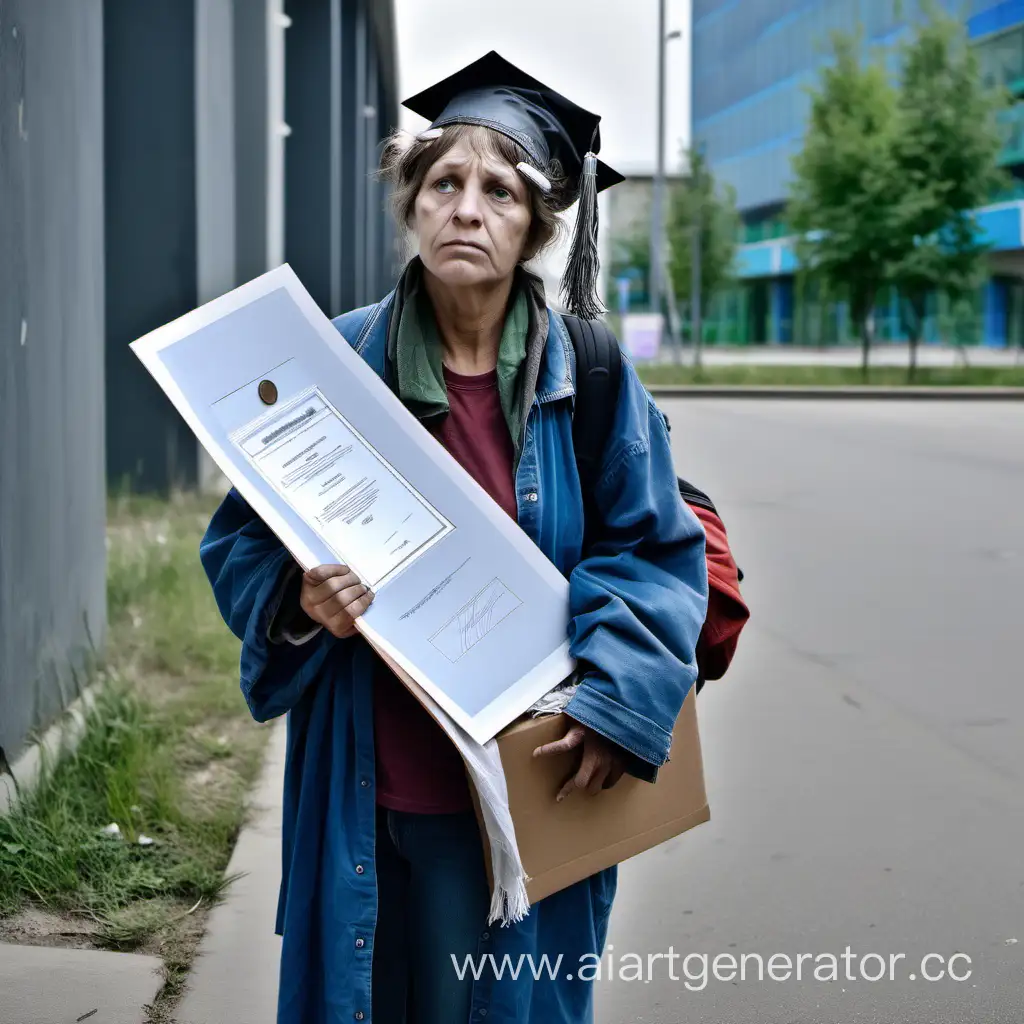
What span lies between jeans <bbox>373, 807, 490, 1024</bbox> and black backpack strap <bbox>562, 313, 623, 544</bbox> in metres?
0.54

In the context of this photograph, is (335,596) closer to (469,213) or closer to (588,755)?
(588,755)

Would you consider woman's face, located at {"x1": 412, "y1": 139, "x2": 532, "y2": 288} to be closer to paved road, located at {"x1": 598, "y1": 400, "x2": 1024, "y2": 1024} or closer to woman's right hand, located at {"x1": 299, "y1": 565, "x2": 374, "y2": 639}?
woman's right hand, located at {"x1": 299, "y1": 565, "x2": 374, "y2": 639}

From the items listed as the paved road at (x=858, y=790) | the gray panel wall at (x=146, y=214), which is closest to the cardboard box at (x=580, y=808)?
the paved road at (x=858, y=790)

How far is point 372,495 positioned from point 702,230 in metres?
49.7

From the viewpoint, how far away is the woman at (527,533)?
222cm

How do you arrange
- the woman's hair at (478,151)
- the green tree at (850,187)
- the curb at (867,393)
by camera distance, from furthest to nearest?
the green tree at (850,187) < the curb at (867,393) < the woman's hair at (478,151)

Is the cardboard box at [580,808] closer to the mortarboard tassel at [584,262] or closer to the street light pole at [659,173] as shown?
the mortarboard tassel at [584,262]

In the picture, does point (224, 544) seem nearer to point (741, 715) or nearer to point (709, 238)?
point (741, 715)

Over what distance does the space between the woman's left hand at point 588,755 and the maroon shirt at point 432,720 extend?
0.65 ft

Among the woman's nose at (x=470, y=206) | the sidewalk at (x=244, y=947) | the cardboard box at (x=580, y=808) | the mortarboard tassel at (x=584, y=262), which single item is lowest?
the sidewalk at (x=244, y=947)

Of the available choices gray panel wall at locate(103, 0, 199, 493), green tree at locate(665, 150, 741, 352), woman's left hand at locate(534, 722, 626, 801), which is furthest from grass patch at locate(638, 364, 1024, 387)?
woman's left hand at locate(534, 722, 626, 801)

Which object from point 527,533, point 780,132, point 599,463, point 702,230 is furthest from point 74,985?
point 780,132

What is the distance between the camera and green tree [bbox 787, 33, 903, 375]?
104 ft

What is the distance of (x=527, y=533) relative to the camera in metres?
2.30
